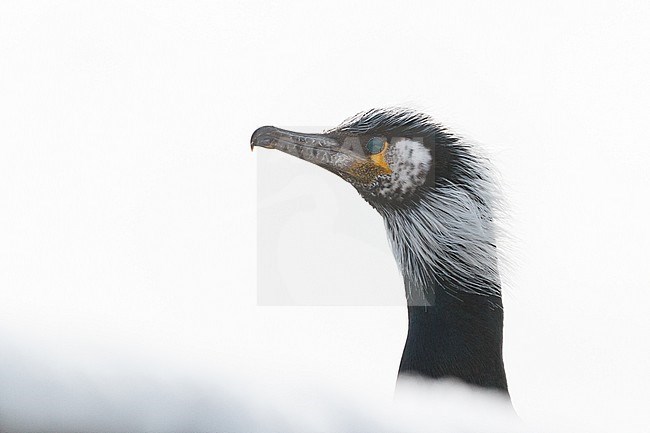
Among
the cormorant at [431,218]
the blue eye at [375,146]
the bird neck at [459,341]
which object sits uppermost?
the blue eye at [375,146]

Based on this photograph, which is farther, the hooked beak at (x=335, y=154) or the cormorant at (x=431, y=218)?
the hooked beak at (x=335, y=154)

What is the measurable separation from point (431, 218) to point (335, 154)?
22 cm

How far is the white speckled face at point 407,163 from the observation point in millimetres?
1357

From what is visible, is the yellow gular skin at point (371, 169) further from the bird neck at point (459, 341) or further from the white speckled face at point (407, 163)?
the bird neck at point (459, 341)

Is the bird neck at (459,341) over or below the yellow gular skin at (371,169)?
below

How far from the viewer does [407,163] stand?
1.36 meters

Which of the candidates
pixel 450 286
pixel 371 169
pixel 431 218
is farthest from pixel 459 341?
pixel 371 169

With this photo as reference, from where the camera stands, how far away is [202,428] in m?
0.17

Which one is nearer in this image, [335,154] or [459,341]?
[459,341]

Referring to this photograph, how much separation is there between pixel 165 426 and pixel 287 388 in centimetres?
4

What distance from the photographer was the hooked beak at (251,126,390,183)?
138 cm

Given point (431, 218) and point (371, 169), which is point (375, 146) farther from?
point (431, 218)

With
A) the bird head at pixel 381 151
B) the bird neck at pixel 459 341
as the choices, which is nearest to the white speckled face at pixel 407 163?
the bird head at pixel 381 151

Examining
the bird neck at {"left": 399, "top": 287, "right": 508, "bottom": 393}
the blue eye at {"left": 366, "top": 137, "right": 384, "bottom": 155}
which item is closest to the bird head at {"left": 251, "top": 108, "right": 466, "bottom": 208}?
the blue eye at {"left": 366, "top": 137, "right": 384, "bottom": 155}
